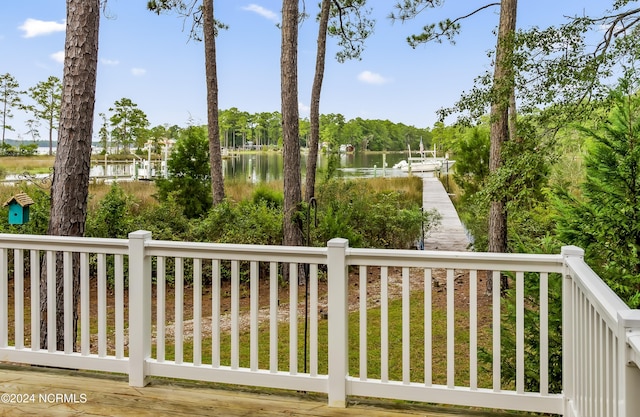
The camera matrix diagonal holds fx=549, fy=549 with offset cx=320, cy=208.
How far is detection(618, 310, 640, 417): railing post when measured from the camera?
1.37 m

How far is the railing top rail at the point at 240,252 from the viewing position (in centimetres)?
283

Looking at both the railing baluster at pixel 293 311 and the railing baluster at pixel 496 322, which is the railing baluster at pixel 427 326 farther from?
the railing baluster at pixel 293 311

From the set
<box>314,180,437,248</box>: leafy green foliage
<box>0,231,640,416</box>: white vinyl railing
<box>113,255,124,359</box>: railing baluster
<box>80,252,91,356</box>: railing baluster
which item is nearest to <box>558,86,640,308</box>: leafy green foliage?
<box>0,231,640,416</box>: white vinyl railing

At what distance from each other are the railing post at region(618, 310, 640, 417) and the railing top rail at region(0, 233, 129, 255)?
8.13 ft

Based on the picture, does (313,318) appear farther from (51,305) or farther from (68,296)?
(51,305)

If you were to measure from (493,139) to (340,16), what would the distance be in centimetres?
626

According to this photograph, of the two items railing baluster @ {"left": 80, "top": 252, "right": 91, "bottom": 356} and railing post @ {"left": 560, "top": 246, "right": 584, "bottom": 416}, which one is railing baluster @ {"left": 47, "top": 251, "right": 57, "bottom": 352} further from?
railing post @ {"left": 560, "top": 246, "right": 584, "bottom": 416}

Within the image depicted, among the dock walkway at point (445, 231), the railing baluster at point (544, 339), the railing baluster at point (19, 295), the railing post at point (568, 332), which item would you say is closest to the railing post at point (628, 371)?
the railing post at point (568, 332)

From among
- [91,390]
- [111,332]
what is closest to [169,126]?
[111,332]

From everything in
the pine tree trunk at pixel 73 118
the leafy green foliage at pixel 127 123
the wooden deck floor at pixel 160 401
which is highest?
the leafy green foliage at pixel 127 123

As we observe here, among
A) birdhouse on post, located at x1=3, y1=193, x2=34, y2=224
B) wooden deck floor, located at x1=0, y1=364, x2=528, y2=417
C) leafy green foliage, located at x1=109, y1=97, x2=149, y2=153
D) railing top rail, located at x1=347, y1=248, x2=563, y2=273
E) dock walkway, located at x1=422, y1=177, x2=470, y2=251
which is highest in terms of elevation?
leafy green foliage, located at x1=109, y1=97, x2=149, y2=153

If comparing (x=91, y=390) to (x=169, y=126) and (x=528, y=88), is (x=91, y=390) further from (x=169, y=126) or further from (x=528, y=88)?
(x=169, y=126)

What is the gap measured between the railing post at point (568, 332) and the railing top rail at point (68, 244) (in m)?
2.27

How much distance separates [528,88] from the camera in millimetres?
6086
